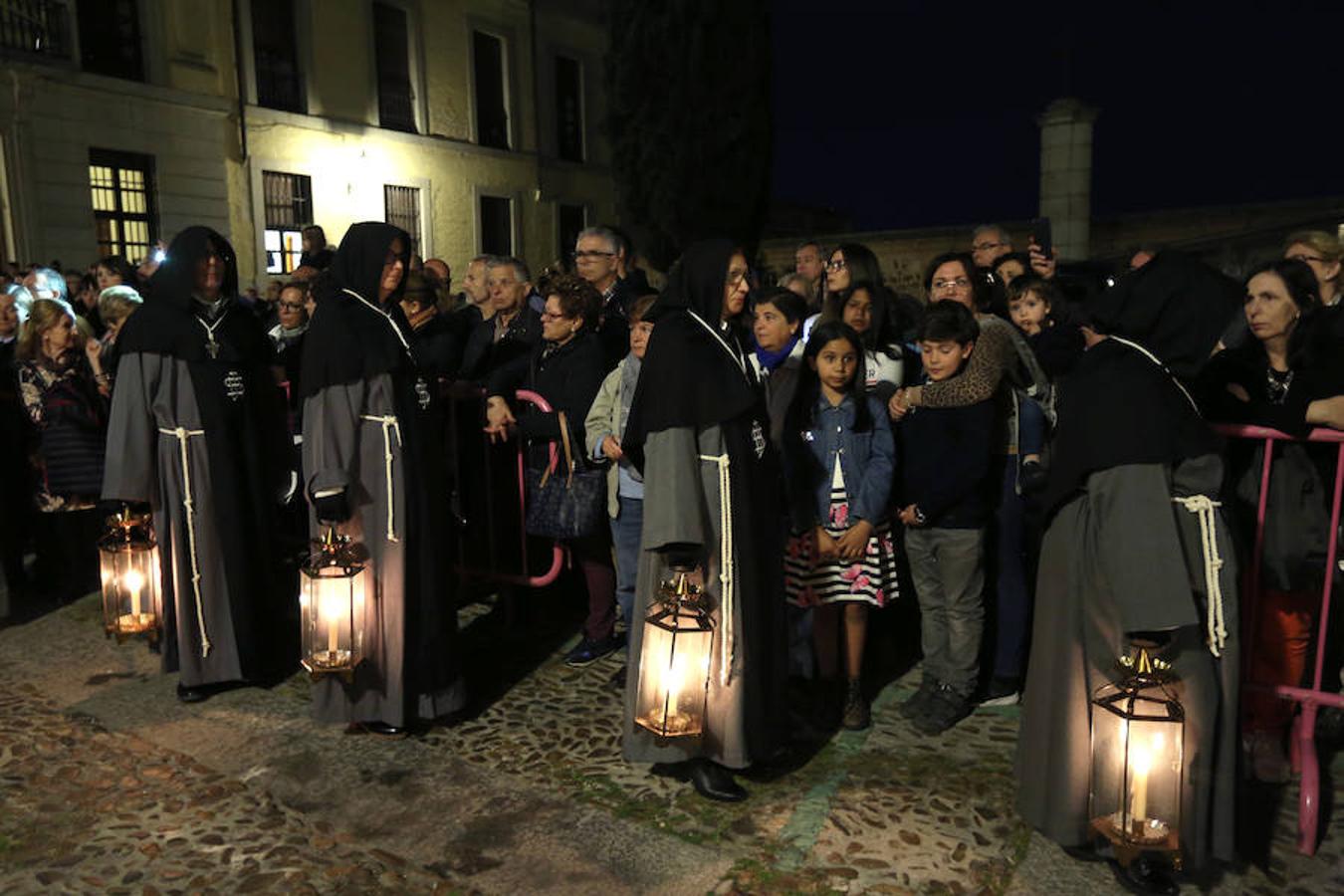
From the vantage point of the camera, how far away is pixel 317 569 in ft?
14.0

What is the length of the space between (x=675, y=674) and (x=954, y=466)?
61.0 inches

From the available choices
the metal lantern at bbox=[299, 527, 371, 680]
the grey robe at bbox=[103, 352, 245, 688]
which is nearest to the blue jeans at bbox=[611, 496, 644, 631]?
the metal lantern at bbox=[299, 527, 371, 680]

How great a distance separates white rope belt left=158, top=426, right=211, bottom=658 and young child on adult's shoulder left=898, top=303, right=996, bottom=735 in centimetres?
342

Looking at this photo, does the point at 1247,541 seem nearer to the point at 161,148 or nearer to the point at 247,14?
the point at 161,148

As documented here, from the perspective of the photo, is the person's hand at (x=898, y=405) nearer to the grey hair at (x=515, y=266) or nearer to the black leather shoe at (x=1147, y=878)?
the black leather shoe at (x=1147, y=878)

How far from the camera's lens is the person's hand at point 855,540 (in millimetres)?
4406

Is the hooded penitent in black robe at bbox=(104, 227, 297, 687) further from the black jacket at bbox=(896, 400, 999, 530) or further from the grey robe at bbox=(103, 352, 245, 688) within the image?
the black jacket at bbox=(896, 400, 999, 530)

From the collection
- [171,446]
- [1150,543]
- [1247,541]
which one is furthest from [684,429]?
[171,446]

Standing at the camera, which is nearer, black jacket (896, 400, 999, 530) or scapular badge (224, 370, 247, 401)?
black jacket (896, 400, 999, 530)

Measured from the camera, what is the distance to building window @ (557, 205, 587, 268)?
2714 centimetres

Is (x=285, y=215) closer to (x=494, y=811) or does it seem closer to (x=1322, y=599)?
(x=494, y=811)

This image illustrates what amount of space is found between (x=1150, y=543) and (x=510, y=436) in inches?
138

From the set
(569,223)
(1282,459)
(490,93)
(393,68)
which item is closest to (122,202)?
(393,68)

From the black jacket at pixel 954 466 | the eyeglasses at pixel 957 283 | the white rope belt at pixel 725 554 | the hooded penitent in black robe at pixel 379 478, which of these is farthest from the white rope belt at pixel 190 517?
the eyeglasses at pixel 957 283
